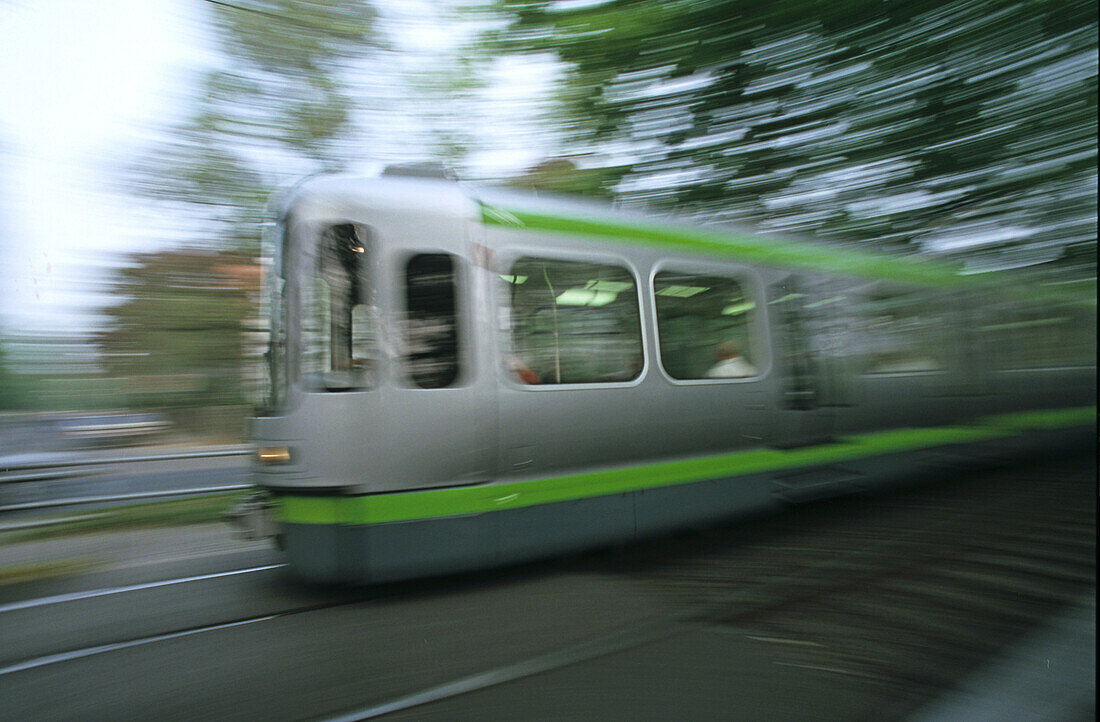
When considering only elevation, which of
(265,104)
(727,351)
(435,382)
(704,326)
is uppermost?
(265,104)

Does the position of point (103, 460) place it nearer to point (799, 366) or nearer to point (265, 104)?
point (265, 104)

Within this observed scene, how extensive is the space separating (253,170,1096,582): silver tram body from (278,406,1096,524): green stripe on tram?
2 centimetres

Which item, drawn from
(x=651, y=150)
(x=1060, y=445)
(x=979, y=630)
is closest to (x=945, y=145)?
(x=651, y=150)

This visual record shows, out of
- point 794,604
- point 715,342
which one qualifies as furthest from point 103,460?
point 794,604

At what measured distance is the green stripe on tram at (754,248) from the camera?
2871 millimetres

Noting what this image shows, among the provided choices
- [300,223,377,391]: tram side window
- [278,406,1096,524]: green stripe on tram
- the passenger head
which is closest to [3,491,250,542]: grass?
[278,406,1096,524]: green stripe on tram

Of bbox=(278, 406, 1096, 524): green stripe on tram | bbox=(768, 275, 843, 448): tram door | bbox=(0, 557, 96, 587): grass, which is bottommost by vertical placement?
bbox=(0, 557, 96, 587): grass

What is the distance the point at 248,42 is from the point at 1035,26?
234 centimetres

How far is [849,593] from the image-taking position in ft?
11.7

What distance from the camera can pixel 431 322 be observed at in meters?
3.91

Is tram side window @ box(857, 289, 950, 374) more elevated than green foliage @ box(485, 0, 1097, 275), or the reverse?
green foliage @ box(485, 0, 1097, 275)

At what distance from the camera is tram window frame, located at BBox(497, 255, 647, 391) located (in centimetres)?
412

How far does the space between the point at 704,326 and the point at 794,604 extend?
2085 mm

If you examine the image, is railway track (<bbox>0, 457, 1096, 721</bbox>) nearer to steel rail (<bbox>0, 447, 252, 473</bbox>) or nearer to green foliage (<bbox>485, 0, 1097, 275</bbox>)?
green foliage (<bbox>485, 0, 1097, 275</bbox>)
